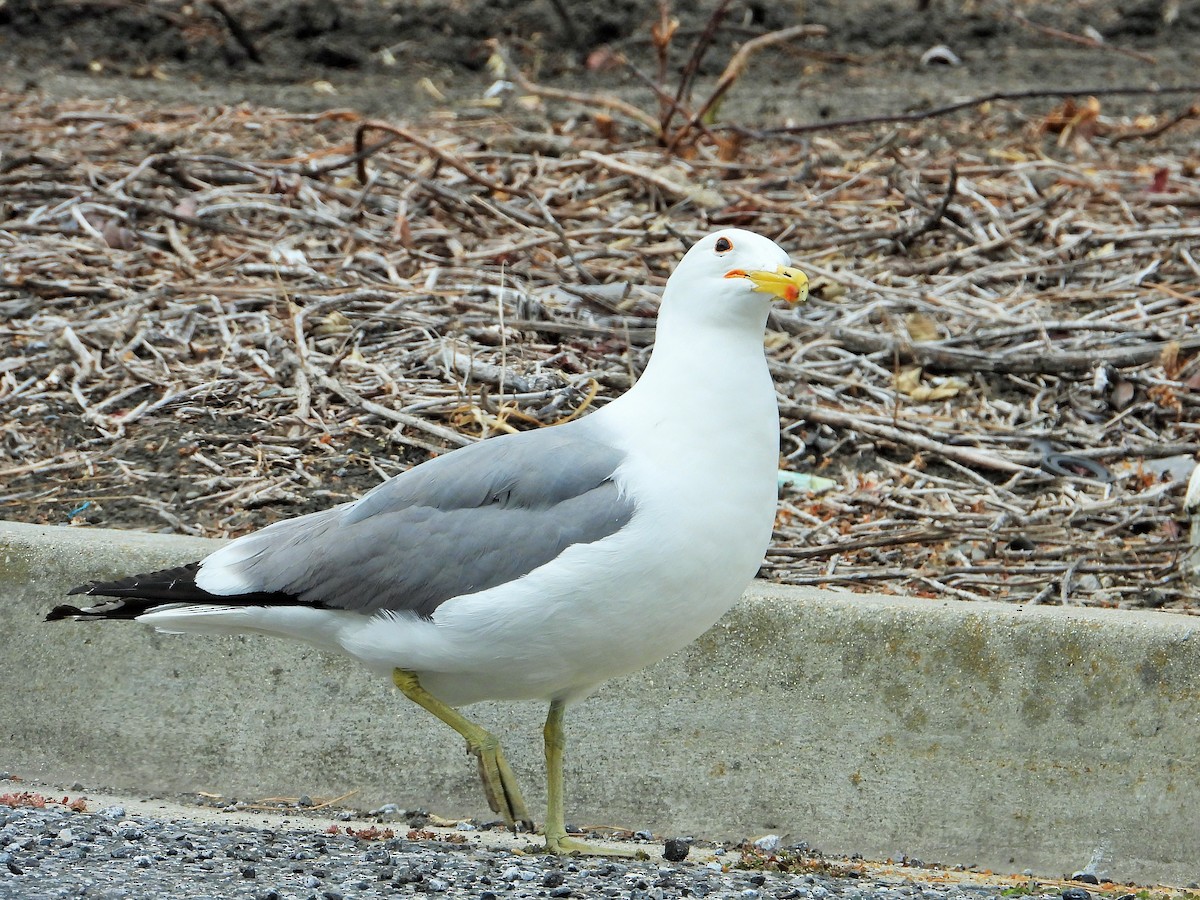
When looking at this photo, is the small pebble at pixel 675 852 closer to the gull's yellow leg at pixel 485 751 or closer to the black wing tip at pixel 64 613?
the gull's yellow leg at pixel 485 751

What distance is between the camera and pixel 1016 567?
4.97 m

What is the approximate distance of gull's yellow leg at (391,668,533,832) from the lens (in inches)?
149

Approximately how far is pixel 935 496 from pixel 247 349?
2.67 meters

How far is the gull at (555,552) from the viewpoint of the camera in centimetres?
345

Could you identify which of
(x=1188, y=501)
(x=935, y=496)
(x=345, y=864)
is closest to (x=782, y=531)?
(x=935, y=496)

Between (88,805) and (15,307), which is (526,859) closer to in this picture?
(88,805)

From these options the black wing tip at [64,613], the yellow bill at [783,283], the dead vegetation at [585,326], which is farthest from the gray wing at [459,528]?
the dead vegetation at [585,326]

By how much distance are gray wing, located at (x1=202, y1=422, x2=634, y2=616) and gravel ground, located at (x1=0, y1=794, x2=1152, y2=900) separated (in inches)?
22.4

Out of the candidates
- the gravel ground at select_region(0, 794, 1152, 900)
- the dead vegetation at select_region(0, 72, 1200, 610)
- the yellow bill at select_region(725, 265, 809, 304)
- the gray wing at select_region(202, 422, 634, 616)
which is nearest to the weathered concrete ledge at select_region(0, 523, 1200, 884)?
the gravel ground at select_region(0, 794, 1152, 900)

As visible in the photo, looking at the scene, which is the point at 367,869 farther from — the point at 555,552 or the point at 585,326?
the point at 585,326

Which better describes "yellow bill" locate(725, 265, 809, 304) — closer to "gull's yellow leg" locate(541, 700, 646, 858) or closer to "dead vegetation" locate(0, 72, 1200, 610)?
"gull's yellow leg" locate(541, 700, 646, 858)

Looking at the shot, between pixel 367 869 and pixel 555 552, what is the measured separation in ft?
2.57

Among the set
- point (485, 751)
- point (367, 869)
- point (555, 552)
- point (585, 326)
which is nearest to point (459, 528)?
point (555, 552)

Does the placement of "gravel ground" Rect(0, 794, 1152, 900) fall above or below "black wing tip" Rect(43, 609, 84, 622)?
below
